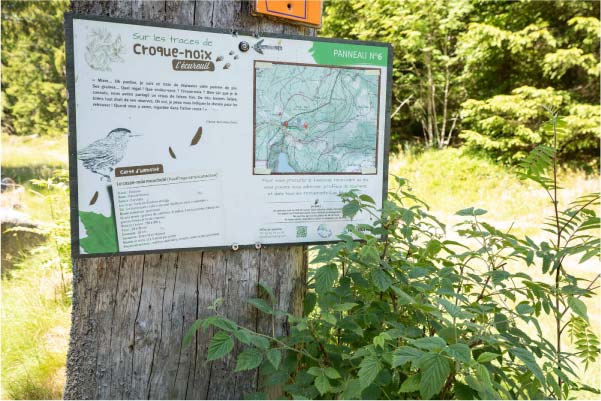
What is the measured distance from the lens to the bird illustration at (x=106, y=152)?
165 centimetres

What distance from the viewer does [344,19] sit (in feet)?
45.2

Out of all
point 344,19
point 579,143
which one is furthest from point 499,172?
point 344,19

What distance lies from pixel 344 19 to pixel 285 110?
12848 mm

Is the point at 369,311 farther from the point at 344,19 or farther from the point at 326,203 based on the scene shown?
the point at 344,19

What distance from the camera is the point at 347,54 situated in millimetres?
1939

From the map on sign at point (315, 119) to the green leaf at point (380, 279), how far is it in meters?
0.53

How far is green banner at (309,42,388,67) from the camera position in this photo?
1.90 m

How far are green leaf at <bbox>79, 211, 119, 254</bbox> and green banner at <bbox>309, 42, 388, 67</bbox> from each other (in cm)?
97

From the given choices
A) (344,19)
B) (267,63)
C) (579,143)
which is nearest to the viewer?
(267,63)

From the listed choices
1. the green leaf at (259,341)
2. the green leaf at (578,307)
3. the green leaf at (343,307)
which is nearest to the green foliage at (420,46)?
the green leaf at (578,307)

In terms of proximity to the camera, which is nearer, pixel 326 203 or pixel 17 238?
pixel 326 203

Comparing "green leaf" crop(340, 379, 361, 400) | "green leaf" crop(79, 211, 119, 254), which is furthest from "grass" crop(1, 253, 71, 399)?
"green leaf" crop(340, 379, 361, 400)

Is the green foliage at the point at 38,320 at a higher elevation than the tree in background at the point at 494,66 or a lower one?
lower

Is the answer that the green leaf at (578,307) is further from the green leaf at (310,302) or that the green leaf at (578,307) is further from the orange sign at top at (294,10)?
the orange sign at top at (294,10)
